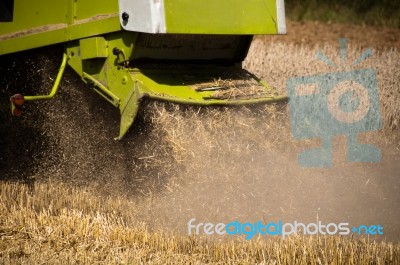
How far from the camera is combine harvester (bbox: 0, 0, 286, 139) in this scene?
5.33 meters

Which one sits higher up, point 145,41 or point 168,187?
point 145,41

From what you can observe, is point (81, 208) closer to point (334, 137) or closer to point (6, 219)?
point (6, 219)

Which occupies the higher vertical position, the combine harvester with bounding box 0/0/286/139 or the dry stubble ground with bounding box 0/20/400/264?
the combine harvester with bounding box 0/0/286/139

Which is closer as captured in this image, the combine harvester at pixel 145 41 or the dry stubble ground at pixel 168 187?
the dry stubble ground at pixel 168 187

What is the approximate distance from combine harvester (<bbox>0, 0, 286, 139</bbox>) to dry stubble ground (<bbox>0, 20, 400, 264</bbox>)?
172 mm

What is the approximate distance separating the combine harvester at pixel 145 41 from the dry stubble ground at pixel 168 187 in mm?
172

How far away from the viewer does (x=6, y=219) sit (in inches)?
205

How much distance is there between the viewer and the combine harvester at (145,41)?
17.5 feet

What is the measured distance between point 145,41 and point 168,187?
1.17 meters

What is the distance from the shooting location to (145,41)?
18.3ft

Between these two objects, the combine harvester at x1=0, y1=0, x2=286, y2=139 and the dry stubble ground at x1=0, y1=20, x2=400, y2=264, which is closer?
the dry stubble ground at x1=0, y1=20, x2=400, y2=264

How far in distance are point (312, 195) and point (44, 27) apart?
260 cm

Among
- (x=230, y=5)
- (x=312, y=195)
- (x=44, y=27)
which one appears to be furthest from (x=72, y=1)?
(x=312, y=195)

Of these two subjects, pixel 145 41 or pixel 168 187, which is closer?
pixel 168 187
